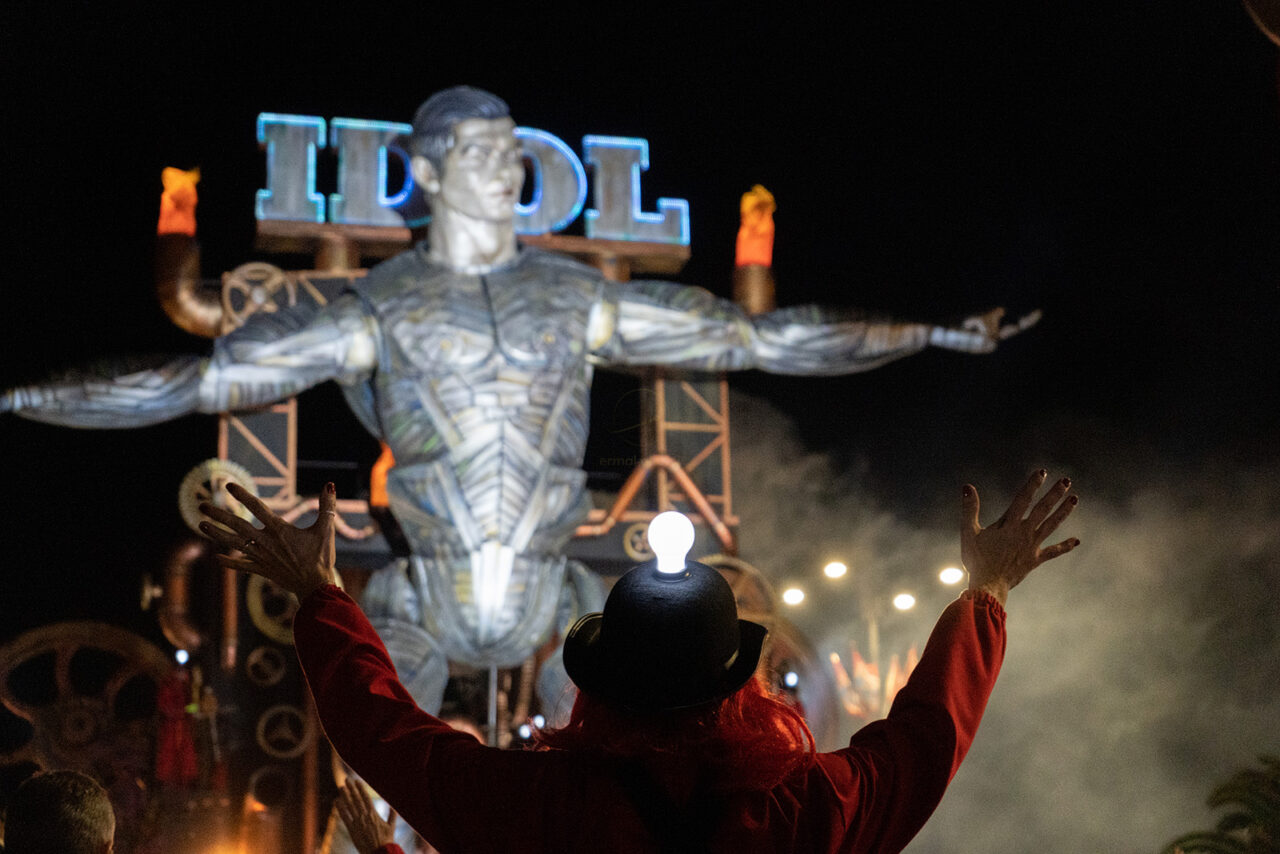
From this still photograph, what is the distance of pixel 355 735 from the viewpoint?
2158 mm

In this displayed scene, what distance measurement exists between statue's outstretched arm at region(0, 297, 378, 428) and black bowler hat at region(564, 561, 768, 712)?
6986 mm

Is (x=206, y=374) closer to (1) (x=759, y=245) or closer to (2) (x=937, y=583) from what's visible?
(1) (x=759, y=245)

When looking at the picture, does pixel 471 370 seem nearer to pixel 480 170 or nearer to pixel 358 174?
pixel 480 170

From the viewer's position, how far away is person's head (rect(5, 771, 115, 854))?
2320 mm

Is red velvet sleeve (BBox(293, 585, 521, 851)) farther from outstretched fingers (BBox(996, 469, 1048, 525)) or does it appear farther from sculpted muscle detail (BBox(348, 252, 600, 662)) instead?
sculpted muscle detail (BBox(348, 252, 600, 662))

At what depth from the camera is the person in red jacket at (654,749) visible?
6.69 feet

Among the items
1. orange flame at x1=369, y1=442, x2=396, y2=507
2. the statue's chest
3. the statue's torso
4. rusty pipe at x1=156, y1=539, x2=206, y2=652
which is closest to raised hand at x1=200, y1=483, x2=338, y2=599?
the statue's torso

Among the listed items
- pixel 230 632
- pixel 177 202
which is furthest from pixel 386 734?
pixel 177 202

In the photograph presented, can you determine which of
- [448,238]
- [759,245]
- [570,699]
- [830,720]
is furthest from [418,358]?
[570,699]

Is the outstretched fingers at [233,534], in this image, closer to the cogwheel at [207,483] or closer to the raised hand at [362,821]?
the raised hand at [362,821]

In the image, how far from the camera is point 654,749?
2074 mm

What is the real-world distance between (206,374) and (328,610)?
22.5 ft

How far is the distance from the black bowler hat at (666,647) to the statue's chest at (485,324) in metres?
6.59

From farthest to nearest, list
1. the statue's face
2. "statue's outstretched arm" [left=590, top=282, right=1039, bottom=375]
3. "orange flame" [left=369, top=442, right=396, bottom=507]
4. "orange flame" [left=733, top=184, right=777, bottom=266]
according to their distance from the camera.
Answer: "orange flame" [left=733, top=184, right=777, bottom=266] → "orange flame" [left=369, top=442, right=396, bottom=507] → "statue's outstretched arm" [left=590, top=282, right=1039, bottom=375] → the statue's face
